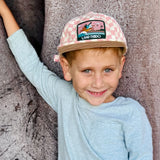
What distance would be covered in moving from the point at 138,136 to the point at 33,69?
31.0 inches

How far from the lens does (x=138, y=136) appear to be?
65.1 inches

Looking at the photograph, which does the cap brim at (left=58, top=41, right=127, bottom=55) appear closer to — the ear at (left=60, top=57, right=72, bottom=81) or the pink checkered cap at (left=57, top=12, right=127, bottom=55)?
the pink checkered cap at (left=57, top=12, right=127, bottom=55)

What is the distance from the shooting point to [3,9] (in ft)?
6.18

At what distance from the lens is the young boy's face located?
1.58 m

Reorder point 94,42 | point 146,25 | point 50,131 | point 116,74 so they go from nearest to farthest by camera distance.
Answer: point 94,42 → point 116,74 → point 146,25 → point 50,131

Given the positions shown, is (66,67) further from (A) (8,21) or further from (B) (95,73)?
(A) (8,21)

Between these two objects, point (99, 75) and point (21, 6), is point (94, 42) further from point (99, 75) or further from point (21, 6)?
point (21, 6)

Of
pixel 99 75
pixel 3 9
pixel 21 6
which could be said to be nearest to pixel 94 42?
pixel 99 75

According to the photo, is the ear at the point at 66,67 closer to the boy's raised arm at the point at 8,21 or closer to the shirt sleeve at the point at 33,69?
the shirt sleeve at the point at 33,69

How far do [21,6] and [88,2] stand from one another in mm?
604

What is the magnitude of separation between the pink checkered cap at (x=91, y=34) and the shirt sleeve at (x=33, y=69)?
292mm

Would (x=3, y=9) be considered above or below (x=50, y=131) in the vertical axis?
above

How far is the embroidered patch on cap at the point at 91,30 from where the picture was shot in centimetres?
154

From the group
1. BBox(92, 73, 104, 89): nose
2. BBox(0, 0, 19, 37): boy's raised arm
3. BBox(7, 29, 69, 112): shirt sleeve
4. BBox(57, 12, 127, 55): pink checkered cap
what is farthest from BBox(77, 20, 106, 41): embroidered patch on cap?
BBox(0, 0, 19, 37): boy's raised arm
